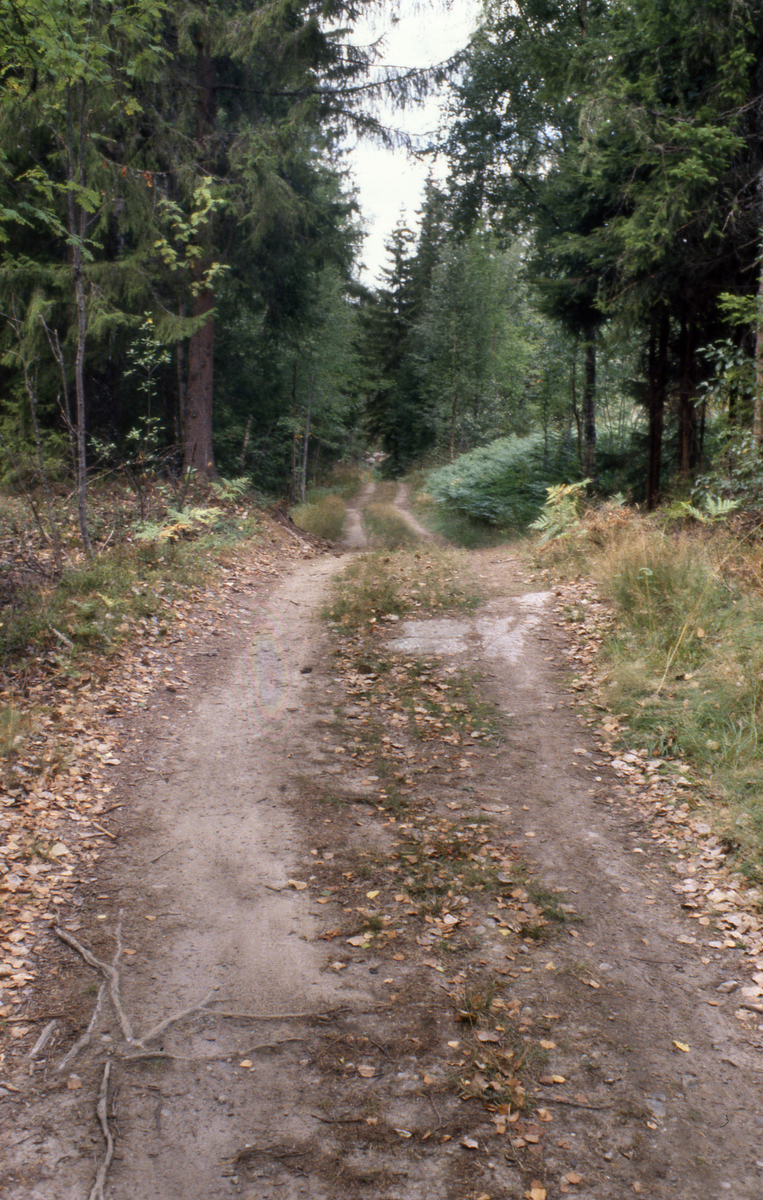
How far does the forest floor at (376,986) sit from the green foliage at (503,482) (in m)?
12.1

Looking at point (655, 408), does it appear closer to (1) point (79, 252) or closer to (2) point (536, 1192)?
(1) point (79, 252)

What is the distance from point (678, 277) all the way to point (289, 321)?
919 centimetres

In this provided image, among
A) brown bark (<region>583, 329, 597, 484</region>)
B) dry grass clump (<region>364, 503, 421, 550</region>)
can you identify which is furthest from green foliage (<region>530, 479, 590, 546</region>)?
dry grass clump (<region>364, 503, 421, 550</region>)

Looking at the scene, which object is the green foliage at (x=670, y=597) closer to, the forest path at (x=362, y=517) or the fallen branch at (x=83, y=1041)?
the fallen branch at (x=83, y=1041)

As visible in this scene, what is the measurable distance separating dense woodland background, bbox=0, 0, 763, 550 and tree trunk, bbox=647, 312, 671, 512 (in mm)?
57

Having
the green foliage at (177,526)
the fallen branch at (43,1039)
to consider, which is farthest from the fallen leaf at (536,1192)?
the green foliage at (177,526)

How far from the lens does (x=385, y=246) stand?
3788cm

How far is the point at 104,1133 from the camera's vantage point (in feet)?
9.25

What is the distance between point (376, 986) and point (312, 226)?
1595 cm

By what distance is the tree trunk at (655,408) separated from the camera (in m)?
13.2

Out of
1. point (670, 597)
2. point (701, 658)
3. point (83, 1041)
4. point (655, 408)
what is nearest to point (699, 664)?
point (701, 658)

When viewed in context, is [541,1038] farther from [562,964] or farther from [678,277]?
[678,277]

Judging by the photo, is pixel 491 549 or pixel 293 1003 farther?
pixel 491 549

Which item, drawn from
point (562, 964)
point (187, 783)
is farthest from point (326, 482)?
point (562, 964)
